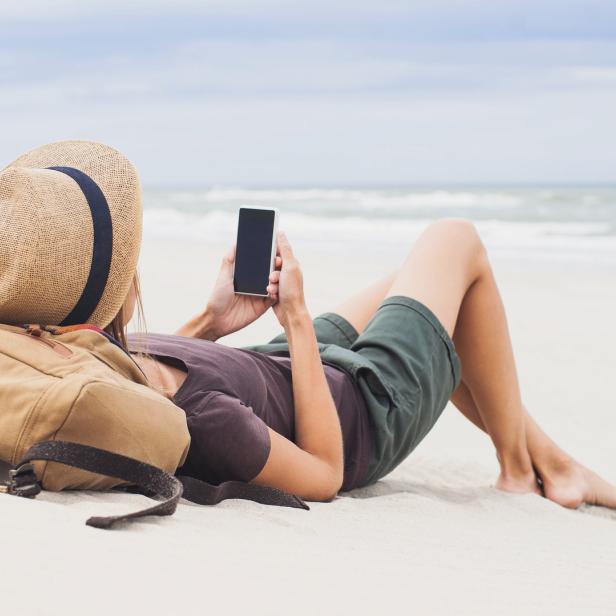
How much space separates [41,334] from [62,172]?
15.1 inches

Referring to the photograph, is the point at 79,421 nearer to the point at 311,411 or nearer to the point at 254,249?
the point at 311,411

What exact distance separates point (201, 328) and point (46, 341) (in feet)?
3.41

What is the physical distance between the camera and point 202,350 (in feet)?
8.84

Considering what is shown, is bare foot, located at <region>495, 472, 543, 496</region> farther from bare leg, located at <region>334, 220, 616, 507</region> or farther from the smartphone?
the smartphone

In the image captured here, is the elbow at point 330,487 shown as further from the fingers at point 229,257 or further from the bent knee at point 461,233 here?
the bent knee at point 461,233

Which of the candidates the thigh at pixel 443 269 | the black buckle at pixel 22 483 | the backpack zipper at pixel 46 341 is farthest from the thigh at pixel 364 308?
the black buckle at pixel 22 483

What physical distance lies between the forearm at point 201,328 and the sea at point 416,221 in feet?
31.6

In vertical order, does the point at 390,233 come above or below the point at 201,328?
below

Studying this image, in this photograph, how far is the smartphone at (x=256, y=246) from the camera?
2.83m

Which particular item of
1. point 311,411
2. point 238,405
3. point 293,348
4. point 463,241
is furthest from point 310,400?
point 463,241

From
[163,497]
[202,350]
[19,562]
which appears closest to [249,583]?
[19,562]

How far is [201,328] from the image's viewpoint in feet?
10.4

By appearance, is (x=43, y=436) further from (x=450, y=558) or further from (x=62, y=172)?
(x=450, y=558)

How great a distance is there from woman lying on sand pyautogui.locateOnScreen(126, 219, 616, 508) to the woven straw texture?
0.60ft
